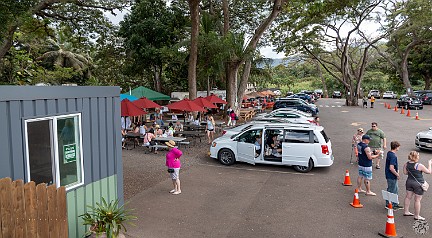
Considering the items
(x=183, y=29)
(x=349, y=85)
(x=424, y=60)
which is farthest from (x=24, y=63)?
(x=424, y=60)

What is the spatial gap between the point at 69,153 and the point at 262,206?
15.4 ft

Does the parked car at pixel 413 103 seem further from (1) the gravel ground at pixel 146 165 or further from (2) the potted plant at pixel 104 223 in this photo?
(2) the potted plant at pixel 104 223

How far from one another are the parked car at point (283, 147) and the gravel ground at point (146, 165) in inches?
71.8

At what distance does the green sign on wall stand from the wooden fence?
106 centimetres

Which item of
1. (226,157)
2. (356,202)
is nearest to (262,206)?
(356,202)

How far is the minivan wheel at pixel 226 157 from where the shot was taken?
11969mm

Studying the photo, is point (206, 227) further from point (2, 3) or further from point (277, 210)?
point (2, 3)

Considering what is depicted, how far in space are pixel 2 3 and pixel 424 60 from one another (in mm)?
53036

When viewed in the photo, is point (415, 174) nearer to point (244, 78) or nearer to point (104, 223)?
point (104, 223)

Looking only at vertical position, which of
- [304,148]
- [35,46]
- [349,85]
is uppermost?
Answer: [35,46]

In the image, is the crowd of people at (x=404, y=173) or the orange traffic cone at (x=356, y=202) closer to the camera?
the crowd of people at (x=404, y=173)

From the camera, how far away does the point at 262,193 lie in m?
9.02

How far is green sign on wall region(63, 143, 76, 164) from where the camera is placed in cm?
577

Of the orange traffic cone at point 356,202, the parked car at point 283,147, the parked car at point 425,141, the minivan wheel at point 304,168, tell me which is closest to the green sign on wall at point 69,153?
the orange traffic cone at point 356,202
